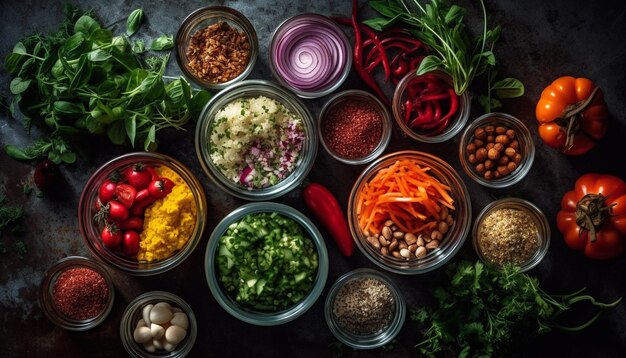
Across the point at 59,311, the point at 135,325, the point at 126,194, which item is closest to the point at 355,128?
the point at 126,194

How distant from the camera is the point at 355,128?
2643mm

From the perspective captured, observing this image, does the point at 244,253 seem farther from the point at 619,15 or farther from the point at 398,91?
the point at 619,15

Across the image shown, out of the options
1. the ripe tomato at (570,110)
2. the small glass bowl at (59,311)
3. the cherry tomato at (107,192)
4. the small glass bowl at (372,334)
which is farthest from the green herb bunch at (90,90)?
the ripe tomato at (570,110)

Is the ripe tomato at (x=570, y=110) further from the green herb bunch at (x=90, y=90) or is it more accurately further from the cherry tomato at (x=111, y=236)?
the cherry tomato at (x=111, y=236)

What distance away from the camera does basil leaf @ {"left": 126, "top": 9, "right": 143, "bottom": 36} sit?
265 centimetres

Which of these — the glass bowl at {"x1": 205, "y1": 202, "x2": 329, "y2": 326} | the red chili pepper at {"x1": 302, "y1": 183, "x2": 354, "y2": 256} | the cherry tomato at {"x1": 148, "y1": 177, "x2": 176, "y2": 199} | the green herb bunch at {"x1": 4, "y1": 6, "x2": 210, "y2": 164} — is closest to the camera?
the green herb bunch at {"x1": 4, "y1": 6, "x2": 210, "y2": 164}

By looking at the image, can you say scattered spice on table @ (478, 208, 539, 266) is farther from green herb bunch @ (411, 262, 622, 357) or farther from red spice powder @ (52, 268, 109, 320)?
red spice powder @ (52, 268, 109, 320)

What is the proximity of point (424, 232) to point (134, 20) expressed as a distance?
1.81 meters

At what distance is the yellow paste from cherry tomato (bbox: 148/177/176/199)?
3 centimetres

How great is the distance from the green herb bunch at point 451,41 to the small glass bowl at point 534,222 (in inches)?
19.9

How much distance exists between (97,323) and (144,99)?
1.16m

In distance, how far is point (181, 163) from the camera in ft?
8.71

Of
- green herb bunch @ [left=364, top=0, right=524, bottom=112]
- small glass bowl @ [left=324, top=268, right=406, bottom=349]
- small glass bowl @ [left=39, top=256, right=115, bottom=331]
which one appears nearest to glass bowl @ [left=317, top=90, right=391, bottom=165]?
green herb bunch @ [left=364, top=0, right=524, bottom=112]

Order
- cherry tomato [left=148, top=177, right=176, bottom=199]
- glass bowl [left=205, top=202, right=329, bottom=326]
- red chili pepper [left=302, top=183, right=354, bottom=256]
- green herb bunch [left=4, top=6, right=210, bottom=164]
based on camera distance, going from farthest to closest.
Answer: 1. red chili pepper [left=302, top=183, right=354, bottom=256]
2. glass bowl [left=205, top=202, right=329, bottom=326]
3. cherry tomato [left=148, top=177, right=176, bottom=199]
4. green herb bunch [left=4, top=6, right=210, bottom=164]
